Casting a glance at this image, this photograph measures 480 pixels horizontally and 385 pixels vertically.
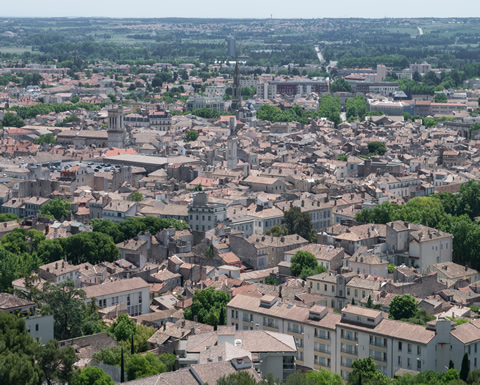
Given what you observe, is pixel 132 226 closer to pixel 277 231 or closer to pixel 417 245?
pixel 277 231

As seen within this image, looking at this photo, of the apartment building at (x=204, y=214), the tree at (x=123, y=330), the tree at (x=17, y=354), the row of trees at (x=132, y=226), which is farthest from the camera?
the apartment building at (x=204, y=214)

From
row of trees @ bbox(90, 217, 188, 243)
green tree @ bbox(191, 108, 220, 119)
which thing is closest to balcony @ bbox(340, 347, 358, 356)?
row of trees @ bbox(90, 217, 188, 243)

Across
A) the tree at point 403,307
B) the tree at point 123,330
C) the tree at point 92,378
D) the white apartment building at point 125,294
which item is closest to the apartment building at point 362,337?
the tree at point 403,307

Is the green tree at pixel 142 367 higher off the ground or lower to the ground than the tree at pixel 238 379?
lower

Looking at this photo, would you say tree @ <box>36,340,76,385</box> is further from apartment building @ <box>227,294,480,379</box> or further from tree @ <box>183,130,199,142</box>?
tree @ <box>183,130,199,142</box>

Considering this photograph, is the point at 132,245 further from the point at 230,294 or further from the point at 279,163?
the point at 279,163

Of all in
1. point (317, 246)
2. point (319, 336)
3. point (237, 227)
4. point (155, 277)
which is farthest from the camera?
point (237, 227)

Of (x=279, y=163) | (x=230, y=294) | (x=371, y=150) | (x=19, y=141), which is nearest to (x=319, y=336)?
(x=230, y=294)

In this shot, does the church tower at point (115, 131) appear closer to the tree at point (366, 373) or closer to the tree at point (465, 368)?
the tree at point (366, 373)
